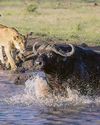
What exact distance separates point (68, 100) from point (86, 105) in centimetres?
38

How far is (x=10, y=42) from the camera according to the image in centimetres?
1357

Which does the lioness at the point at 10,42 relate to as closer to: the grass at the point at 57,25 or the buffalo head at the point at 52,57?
the buffalo head at the point at 52,57

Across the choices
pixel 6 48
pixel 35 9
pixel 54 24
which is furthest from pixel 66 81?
pixel 35 9

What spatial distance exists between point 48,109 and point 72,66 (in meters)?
1.08

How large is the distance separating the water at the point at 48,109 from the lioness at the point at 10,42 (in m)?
2.29

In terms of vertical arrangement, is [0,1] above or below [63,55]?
below

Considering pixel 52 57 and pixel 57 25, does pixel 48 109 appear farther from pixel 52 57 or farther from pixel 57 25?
pixel 57 25

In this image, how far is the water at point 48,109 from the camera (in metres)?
8.30

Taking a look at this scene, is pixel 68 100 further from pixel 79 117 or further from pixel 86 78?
pixel 79 117

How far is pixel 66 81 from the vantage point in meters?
9.84

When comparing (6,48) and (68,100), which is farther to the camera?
(6,48)

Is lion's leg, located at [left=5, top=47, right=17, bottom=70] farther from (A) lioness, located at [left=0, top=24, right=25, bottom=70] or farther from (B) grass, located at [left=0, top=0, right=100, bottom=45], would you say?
(B) grass, located at [left=0, top=0, right=100, bottom=45]

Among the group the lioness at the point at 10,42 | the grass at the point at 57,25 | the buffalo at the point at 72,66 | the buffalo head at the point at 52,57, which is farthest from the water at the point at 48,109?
the grass at the point at 57,25

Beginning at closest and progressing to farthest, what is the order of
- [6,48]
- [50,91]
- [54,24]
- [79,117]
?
[79,117]
[50,91]
[6,48]
[54,24]
